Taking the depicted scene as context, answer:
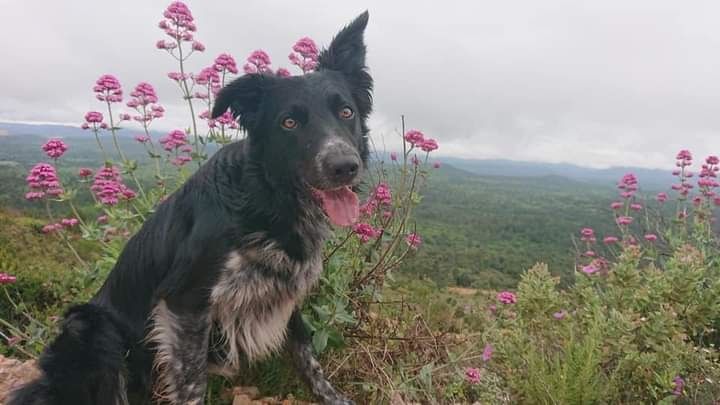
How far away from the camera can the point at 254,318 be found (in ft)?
10.4

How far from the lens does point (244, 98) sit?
3127 millimetres

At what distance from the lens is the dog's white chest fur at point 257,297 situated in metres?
2.86

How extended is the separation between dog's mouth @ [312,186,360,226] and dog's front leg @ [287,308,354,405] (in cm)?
91

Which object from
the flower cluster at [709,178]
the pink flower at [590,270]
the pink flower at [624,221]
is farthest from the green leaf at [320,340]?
the flower cluster at [709,178]

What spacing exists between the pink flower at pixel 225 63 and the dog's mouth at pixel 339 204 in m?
1.94

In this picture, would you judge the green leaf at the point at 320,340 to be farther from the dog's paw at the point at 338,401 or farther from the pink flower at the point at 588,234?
the pink flower at the point at 588,234

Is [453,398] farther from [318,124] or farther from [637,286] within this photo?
[318,124]

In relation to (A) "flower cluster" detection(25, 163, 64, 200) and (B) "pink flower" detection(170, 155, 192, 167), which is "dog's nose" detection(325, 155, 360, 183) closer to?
(B) "pink flower" detection(170, 155, 192, 167)

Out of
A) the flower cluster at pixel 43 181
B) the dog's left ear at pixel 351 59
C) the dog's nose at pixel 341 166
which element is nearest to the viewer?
the dog's nose at pixel 341 166

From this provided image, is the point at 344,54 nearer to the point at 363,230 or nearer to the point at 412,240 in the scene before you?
the point at 363,230

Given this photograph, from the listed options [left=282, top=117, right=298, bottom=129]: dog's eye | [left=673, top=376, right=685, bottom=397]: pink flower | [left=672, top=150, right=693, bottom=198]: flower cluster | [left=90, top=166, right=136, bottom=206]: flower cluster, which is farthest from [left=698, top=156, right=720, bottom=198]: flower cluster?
[left=90, top=166, right=136, bottom=206]: flower cluster

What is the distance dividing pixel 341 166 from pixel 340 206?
36cm

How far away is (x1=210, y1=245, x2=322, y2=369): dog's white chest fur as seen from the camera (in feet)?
9.37

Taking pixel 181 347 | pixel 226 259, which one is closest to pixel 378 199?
pixel 226 259
